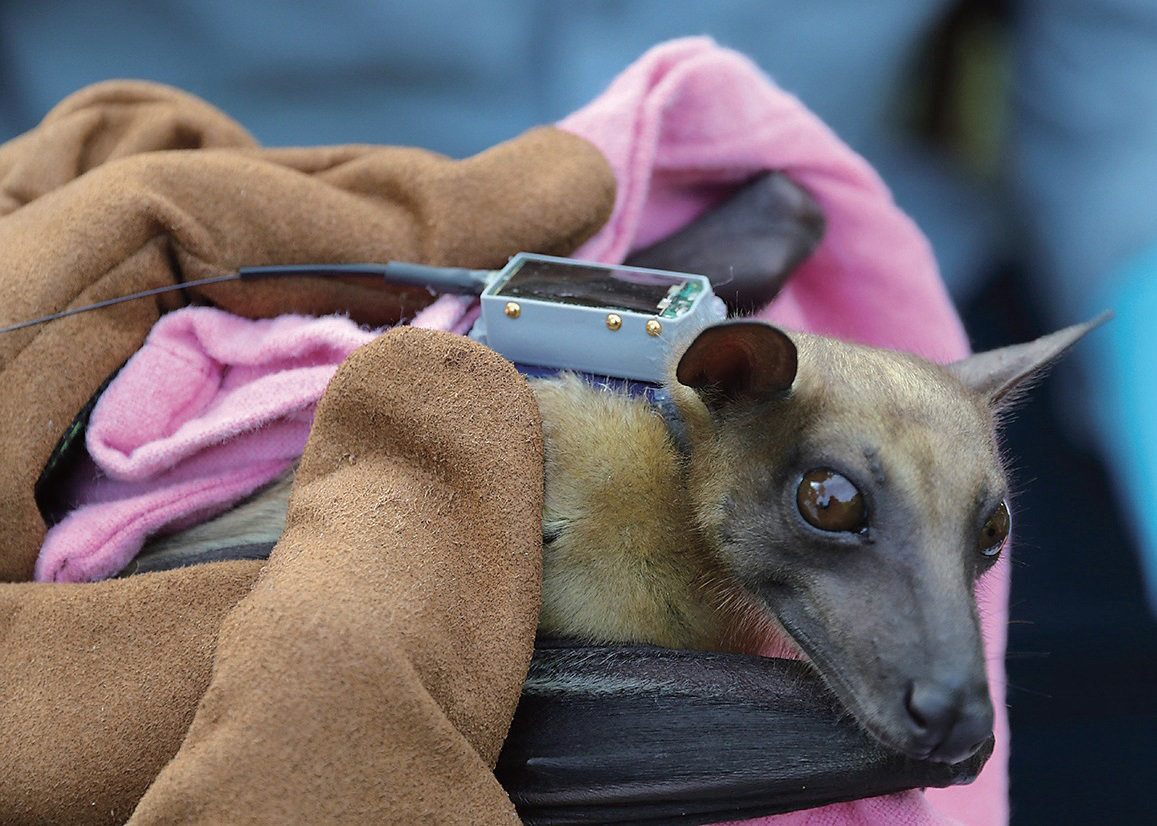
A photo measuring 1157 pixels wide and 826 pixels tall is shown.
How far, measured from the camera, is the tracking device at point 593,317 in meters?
0.96

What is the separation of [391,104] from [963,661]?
155 cm

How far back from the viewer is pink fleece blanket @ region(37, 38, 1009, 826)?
3.33 ft

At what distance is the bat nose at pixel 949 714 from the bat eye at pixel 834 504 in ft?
0.46

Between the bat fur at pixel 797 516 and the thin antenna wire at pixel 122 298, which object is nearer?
the bat fur at pixel 797 516

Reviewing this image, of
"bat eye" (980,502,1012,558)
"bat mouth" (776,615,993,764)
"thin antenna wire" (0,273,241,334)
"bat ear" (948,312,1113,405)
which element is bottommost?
"bat mouth" (776,615,993,764)

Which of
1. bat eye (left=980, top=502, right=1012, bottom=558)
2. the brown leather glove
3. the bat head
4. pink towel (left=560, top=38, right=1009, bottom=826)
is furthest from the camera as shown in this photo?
pink towel (left=560, top=38, right=1009, bottom=826)

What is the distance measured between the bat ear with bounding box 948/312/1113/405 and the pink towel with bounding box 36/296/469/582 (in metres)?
0.57

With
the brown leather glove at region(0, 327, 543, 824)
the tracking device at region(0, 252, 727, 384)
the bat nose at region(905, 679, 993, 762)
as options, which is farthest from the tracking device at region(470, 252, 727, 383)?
the bat nose at region(905, 679, 993, 762)

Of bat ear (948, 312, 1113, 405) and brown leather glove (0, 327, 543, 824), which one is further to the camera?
bat ear (948, 312, 1113, 405)

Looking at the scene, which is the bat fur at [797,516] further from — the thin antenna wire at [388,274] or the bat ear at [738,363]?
the thin antenna wire at [388,274]

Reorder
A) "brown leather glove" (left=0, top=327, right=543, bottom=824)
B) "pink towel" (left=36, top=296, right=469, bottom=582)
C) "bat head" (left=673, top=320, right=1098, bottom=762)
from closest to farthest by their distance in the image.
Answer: "brown leather glove" (left=0, top=327, right=543, bottom=824) < "bat head" (left=673, top=320, right=1098, bottom=762) < "pink towel" (left=36, top=296, right=469, bottom=582)

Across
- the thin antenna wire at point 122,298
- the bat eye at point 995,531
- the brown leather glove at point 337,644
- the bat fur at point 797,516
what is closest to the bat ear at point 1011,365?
the bat fur at point 797,516

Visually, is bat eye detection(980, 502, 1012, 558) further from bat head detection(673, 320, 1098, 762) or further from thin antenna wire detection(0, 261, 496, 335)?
thin antenna wire detection(0, 261, 496, 335)

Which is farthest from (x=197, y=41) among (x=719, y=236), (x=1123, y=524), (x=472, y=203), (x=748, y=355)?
(x=1123, y=524)
